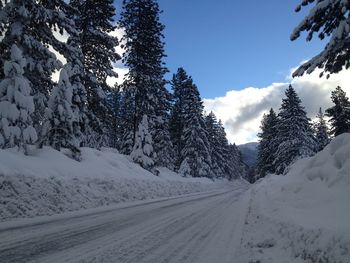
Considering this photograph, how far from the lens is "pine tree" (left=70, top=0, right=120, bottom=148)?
76.3 ft

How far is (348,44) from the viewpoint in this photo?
937cm

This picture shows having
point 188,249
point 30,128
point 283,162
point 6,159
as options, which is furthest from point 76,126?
point 283,162

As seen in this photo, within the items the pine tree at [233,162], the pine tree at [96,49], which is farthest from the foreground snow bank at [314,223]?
the pine tree at [233,162]

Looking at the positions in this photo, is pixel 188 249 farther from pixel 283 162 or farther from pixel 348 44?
pixel 283 162

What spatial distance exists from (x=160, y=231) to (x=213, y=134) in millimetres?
58399

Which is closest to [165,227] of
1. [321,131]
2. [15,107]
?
[15,107]

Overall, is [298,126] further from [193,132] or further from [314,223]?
[314,223]

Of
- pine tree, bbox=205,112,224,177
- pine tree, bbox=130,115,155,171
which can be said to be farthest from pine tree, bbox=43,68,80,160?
pine tree, bbox=205,112,224,177

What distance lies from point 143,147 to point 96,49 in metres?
8.53

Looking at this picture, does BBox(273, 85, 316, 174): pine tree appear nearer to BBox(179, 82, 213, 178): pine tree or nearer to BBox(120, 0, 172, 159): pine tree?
BBox(179, 82, 213, 178): pine tree

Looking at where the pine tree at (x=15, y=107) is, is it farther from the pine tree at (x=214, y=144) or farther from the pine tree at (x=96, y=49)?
the pine tree at (x=214, y=144)

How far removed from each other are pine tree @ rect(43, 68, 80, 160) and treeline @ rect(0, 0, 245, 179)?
0.14 feet

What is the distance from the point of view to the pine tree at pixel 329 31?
9.19 metres

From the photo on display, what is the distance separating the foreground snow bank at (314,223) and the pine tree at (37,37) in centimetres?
1124
